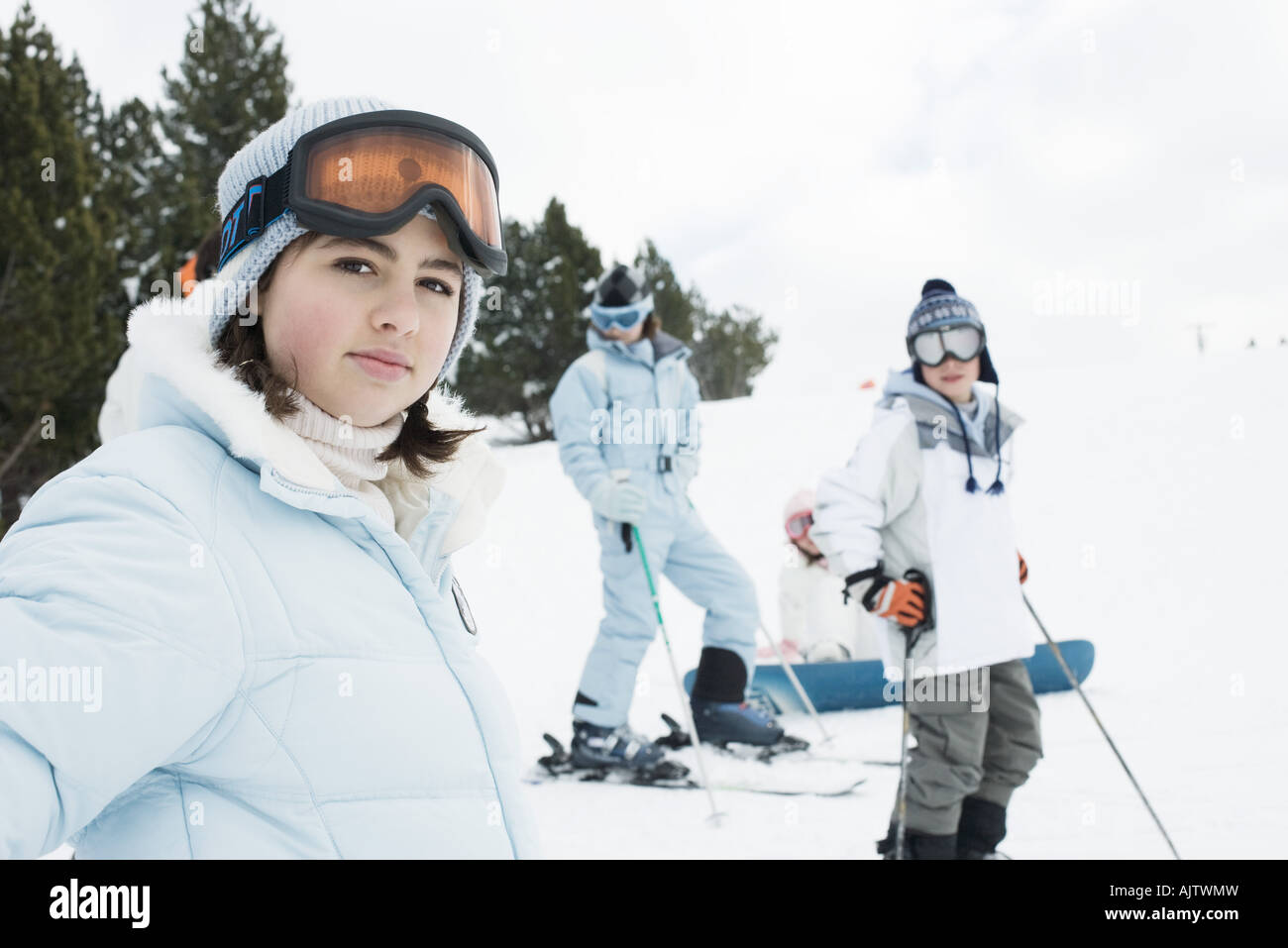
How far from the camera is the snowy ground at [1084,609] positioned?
3545 millimetres

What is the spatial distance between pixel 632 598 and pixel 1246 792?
8.63 ft

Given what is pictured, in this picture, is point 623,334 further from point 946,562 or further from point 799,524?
point 946,562

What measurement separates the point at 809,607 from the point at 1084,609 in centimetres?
260

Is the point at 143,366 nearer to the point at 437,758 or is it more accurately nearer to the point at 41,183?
the point at 437,758

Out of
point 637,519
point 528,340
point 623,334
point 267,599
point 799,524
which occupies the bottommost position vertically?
point 799,524

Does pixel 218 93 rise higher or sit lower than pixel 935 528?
higher

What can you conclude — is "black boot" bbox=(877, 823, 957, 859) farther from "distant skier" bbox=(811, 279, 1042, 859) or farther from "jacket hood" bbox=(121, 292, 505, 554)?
"jacket hood" bbox=(121, 292, 505, 554)

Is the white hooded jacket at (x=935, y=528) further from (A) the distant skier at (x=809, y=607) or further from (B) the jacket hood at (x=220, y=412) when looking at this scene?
(A) the distant skier at (x=809, y=607)

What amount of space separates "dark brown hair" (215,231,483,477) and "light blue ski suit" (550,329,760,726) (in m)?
3.01

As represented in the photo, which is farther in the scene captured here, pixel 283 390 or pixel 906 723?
pixel 906 723

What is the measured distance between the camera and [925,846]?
9.95ft

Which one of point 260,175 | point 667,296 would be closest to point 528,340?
point 667,296

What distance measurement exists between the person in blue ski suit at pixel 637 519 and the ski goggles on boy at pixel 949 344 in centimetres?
162

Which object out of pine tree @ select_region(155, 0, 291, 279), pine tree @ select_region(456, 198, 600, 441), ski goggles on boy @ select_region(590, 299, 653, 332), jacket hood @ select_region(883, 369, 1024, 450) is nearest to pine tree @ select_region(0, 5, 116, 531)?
pine tree @ select_region(155, 0, 291, 279)
